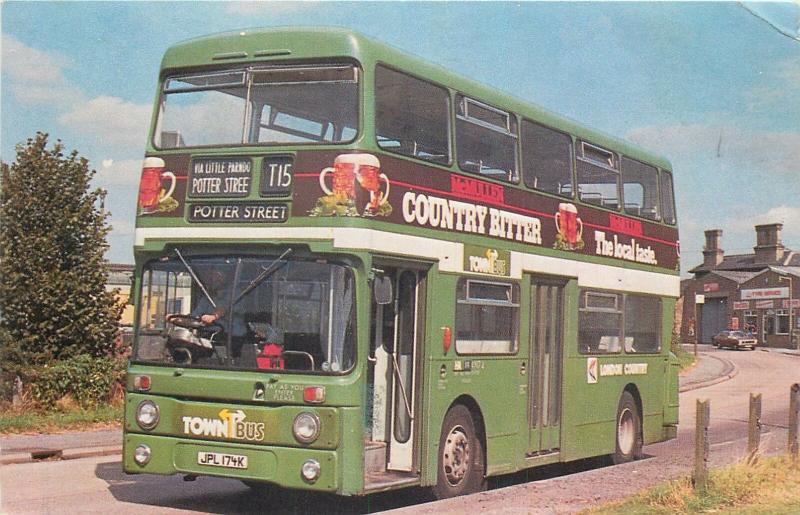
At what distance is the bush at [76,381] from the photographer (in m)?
20.2

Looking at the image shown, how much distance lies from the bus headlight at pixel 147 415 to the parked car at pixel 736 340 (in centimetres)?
6635

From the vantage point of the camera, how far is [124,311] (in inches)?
856

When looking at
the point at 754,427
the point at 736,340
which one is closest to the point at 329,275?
the point at 754,427

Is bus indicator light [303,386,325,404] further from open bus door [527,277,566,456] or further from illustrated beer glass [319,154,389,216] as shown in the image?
open bus door [527,277,566,456]

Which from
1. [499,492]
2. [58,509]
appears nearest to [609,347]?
[499,492]

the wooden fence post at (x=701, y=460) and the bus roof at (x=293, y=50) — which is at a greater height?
the bus roof at (x=293, y=50)

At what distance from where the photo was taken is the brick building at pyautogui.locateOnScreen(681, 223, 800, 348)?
260 feet

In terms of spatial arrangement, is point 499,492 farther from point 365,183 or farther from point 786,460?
point 786,460

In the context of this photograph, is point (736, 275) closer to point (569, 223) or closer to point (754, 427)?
point (569, 223)

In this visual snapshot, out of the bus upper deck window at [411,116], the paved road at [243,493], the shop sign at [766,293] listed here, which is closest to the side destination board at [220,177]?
the bus upper deck window at [411,116]

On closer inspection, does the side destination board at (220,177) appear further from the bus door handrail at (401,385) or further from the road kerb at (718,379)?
the road kerb at (718,379)

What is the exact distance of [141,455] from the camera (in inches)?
431

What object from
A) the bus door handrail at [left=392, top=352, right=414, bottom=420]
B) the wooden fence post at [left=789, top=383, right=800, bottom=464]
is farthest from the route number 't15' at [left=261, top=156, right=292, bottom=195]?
the wooden fence post at [left=789, top=383, right=800, bottom=464]

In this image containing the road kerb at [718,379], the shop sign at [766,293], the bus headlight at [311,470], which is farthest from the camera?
the shop sign at [766,293]
